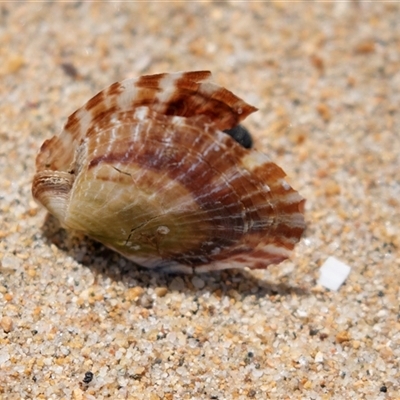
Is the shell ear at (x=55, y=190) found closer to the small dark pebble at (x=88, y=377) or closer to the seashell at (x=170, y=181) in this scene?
the seashell at (x=170, y=181)

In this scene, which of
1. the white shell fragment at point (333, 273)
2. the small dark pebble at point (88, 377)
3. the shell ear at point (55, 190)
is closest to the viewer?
the small dark pebble at point (88, 377)

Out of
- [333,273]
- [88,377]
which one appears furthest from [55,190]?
[333,273]

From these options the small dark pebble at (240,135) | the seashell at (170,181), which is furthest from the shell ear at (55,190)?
the small dark pebble at (240,135)

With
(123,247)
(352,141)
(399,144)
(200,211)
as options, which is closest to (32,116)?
(123,247)

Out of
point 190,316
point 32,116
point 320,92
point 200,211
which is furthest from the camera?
point 320,92

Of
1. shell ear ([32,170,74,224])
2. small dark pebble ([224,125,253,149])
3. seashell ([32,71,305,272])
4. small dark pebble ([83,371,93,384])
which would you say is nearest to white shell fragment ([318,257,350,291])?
seashell ([32,71,305,272])

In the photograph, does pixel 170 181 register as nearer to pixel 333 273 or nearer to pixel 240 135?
pixel 240 135

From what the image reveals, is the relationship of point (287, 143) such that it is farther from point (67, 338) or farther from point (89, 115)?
point (67, 338)
